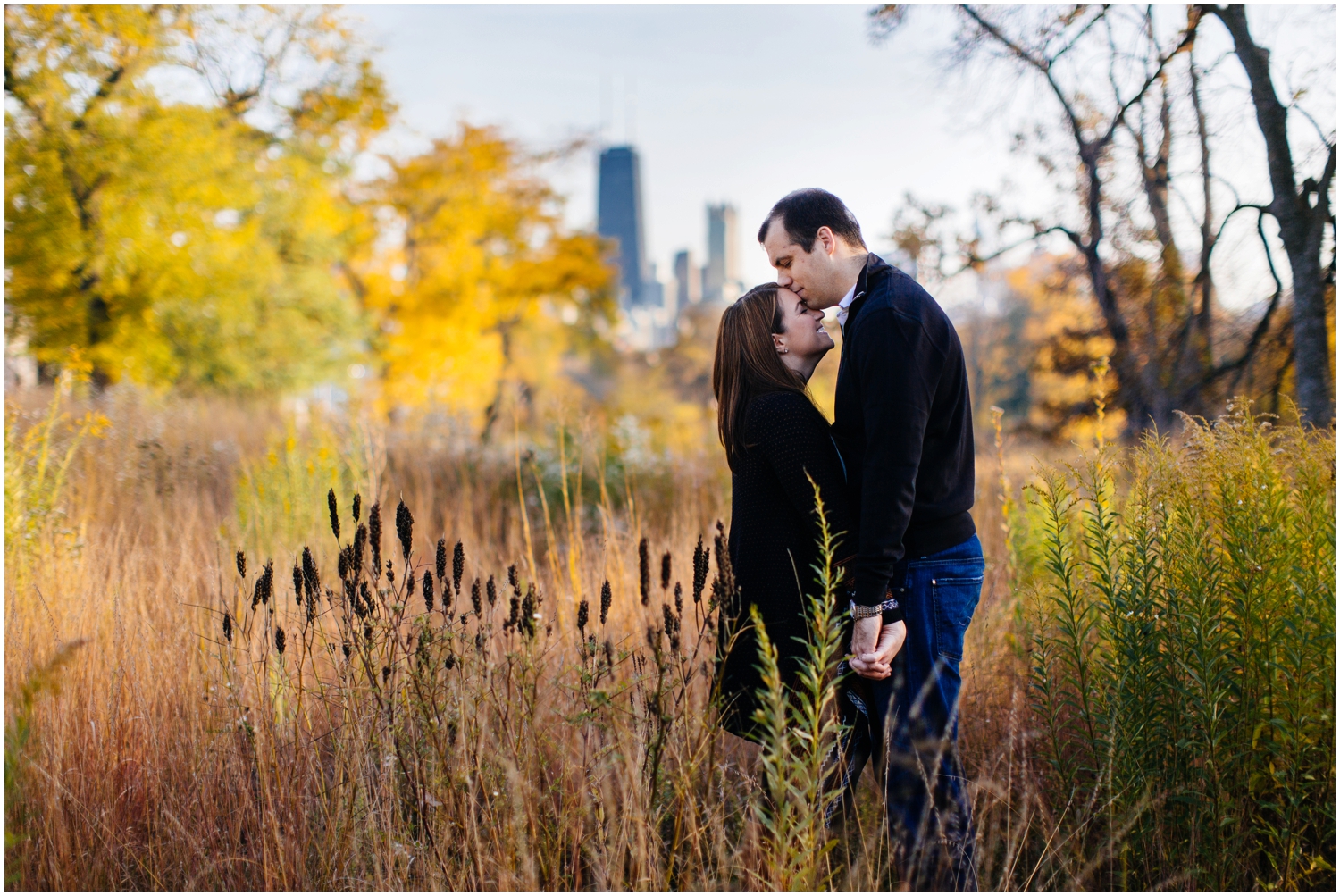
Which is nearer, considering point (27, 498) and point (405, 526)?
point (405, 526)

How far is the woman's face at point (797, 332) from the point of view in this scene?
215 centimetres

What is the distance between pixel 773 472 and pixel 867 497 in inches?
12.0

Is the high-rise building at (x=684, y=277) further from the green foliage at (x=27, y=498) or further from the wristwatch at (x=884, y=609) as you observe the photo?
the wristwatch at (x=884, y=609)

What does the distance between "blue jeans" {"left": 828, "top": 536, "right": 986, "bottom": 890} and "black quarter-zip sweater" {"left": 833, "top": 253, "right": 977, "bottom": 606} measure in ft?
0.28

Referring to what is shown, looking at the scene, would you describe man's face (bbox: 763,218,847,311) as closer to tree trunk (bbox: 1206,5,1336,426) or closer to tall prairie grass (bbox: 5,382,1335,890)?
tall prairie grass (bbox: 5,382,1335,890)

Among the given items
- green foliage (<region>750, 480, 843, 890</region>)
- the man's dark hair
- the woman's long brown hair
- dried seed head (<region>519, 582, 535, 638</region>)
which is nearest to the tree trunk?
the man's dark hair

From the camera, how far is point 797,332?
215 cm

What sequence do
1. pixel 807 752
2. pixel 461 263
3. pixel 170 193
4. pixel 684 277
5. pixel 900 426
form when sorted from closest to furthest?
pixel 807 752
pixel 900 426
pixel 170 193
pixel 461 263
pixel 684 277

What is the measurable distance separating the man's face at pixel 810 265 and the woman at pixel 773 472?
4 cm

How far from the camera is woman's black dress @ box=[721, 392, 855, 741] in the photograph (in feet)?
6.61

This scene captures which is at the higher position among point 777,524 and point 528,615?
point 777,524

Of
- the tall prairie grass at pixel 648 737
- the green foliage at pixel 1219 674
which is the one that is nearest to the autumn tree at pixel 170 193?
the tall prairie grass at pixel 648 737

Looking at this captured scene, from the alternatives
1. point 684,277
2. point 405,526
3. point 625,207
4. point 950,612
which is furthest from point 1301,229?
point 684,277

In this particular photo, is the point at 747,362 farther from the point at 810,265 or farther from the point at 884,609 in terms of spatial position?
the point at 884,609
